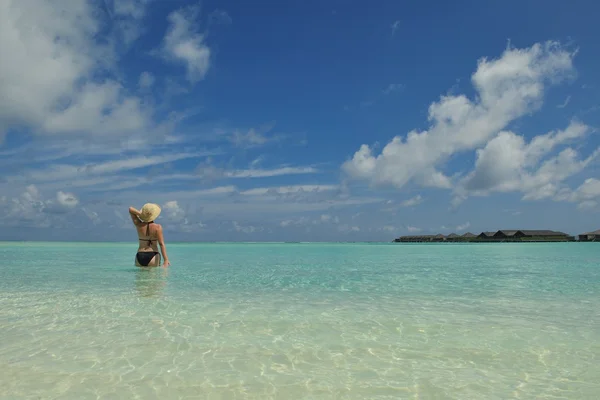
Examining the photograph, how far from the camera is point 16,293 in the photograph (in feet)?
34.8

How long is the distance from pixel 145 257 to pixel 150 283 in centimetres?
435

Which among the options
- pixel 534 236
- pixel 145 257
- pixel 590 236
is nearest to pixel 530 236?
pixel 534 236

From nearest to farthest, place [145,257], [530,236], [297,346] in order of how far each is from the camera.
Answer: [297,346] < [145,257] < [530,236]

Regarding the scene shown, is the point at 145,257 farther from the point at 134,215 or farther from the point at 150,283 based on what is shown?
the point at 150,283

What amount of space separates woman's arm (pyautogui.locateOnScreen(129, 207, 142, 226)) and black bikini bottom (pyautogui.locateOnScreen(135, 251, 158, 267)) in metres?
1.85

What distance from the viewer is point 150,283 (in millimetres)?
12398

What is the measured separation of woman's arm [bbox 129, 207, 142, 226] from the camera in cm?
1477

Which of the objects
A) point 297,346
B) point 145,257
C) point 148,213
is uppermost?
point 148,213

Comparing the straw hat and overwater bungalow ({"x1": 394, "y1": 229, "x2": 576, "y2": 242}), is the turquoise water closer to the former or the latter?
the straw hat

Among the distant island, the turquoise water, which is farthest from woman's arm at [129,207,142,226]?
the distant island

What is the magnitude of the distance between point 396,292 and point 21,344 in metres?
8.64

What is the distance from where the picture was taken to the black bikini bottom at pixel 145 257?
53.4ft

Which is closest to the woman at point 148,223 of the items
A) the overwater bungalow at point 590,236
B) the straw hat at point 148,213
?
the straw hat at point 148,213

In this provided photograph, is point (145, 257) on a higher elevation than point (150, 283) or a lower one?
higher
